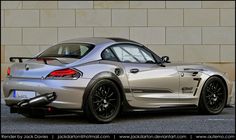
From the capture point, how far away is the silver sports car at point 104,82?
27.7 feet

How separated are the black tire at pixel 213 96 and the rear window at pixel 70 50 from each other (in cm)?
227

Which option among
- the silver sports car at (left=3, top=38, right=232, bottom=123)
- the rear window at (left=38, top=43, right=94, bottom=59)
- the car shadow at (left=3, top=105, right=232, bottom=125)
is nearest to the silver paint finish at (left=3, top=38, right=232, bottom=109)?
the silver sports car at (left=3, top=38, right=232, bottom=123)

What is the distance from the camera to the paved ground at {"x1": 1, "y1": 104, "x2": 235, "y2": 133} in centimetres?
823

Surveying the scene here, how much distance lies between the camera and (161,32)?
1491 cm

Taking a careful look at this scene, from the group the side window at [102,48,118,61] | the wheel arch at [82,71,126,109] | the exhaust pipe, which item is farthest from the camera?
the side window at [102,48,118,61]

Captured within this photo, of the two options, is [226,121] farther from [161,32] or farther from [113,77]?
[161,32]

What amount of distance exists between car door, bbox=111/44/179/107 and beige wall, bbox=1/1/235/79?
5255 mm

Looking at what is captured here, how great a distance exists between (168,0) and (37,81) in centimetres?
712

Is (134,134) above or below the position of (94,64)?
below

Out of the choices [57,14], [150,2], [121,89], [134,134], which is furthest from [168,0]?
[134,134]

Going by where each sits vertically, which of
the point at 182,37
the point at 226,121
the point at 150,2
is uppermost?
the point at 150,2

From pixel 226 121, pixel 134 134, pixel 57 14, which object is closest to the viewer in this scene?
pixel 134 134

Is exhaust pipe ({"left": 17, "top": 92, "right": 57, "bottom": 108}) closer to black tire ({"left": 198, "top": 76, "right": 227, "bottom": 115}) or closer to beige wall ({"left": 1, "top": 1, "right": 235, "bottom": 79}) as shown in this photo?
black tire ({"left": 198, "top": 76, "right": 227, "bottom": 115})

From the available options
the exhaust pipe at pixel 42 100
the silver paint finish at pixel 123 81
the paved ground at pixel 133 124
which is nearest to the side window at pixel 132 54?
the silver paint finish at pixel 123 81
